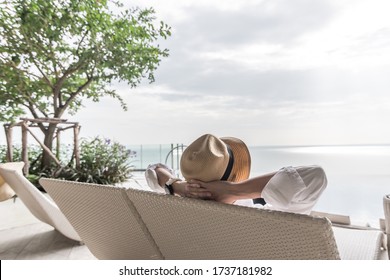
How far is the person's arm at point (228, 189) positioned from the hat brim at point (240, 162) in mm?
85

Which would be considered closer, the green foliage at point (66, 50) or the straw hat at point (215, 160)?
the straw hat at point (215, 160)

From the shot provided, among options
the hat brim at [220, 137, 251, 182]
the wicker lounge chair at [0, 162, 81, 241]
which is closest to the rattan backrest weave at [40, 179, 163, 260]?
the hat brim at [220, 137, 251, 182]

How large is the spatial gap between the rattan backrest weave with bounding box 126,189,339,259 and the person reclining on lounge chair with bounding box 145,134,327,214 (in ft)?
0.16

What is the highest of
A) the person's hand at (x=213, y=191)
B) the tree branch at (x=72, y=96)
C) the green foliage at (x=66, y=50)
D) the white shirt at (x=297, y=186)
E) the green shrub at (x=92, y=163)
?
the green foliage at (x=66, y=50)

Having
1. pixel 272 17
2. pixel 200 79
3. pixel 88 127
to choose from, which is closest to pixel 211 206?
pixel 88 127

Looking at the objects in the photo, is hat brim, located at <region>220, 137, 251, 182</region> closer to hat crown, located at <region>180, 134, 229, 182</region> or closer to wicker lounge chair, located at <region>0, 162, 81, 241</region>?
hat crown, located at <region>180, 134, 229, 182</region>

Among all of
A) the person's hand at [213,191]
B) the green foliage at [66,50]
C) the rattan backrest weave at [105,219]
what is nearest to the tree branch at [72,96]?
the green foliage at [66,50]

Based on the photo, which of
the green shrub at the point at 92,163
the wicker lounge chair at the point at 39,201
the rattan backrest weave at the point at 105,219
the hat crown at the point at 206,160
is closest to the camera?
the hat crown at the point at 206,160

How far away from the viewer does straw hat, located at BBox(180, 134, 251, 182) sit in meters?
0.88

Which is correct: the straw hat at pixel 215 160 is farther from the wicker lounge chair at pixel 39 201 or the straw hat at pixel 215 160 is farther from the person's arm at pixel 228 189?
the wicker lounge chair at pixel 39 201

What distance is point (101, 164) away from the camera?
5840 mm

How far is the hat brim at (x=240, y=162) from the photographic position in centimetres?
94

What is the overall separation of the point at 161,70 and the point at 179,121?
8.70 ft
